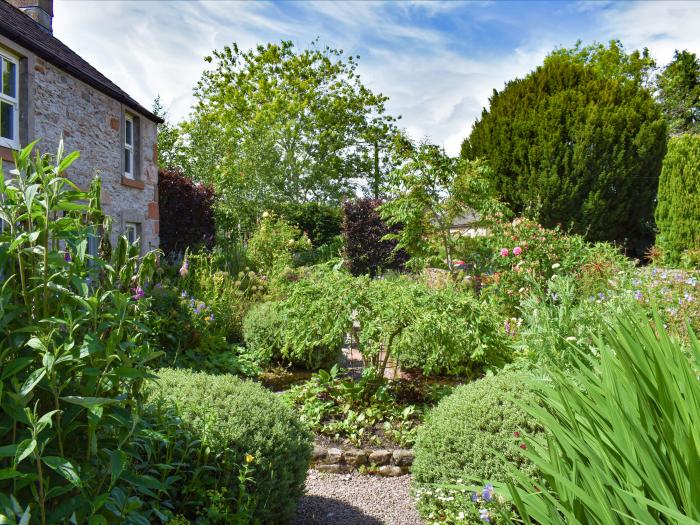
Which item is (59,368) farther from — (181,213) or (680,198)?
(680,198)

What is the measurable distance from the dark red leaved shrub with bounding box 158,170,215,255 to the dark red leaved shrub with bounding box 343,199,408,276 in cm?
432

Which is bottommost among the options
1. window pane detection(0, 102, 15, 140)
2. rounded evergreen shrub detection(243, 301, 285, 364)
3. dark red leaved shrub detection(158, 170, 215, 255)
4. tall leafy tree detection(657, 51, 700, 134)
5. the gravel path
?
the gravel path

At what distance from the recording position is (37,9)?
387 inches

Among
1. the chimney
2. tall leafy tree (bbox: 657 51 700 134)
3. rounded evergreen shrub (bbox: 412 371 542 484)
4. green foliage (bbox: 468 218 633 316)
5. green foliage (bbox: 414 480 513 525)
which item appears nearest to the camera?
green foliage (bbox: 414 480 513 525)

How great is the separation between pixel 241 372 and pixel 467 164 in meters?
4.86

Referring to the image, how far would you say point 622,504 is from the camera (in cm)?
137

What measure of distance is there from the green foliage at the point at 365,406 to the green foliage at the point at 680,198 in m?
9.17

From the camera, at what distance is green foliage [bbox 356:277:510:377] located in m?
4.70

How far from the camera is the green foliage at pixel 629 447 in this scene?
1309 millimetres

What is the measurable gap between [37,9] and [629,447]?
11516 mm

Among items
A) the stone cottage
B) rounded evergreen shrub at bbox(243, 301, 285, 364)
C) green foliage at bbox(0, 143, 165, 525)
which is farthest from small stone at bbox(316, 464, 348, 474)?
the stone cottage

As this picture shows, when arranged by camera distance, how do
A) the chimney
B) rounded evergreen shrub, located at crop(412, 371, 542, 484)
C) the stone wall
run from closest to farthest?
rounded evergreen shrub, located at crop(412, 371, 542, 484), the stone wall, the chimney

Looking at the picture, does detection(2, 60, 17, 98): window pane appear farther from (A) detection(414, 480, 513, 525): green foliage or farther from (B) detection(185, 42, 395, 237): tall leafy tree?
(B) detection(185, 42, 395, 237): tall leafy tree

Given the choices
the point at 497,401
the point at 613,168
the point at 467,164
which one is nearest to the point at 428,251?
the point at 467,164
